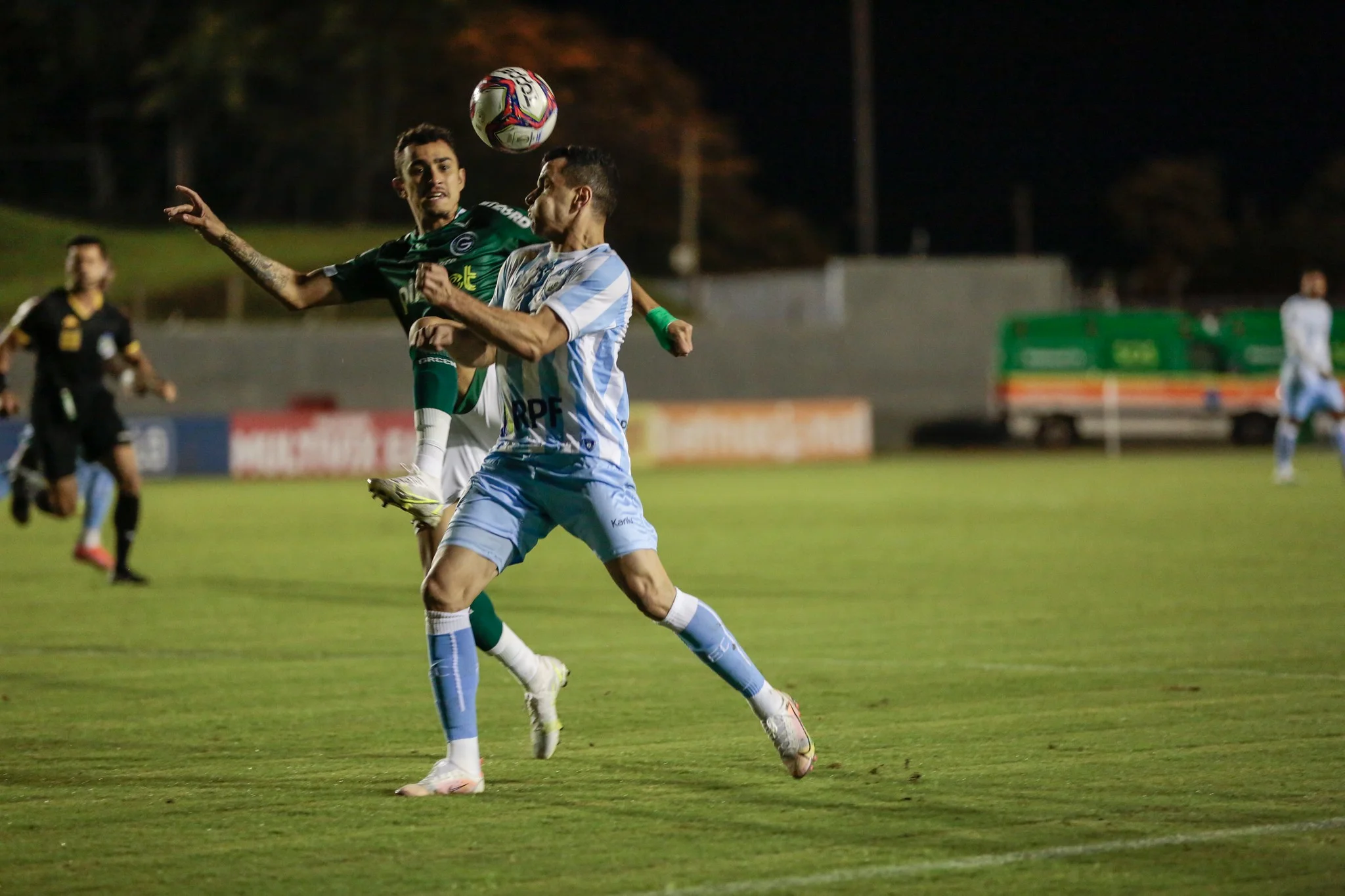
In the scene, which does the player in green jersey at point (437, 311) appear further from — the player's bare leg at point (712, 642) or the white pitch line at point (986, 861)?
the white pitch line at point (986, 861)

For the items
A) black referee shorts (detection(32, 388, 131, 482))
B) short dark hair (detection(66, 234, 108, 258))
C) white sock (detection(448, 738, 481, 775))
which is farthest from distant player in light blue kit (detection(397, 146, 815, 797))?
short dark hair (detection(66, 234, 108, 258))

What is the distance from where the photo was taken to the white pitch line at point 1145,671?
9.27 metres

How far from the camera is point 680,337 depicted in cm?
702

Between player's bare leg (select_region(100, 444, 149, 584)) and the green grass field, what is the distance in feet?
0.75

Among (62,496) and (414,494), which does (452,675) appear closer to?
(414,494)

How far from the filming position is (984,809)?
6.29 metres

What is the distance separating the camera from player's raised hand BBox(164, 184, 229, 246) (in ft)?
22.9

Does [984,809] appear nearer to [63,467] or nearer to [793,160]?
[63,467]

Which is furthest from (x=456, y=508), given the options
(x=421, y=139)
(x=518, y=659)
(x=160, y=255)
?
(x=160, y=255)

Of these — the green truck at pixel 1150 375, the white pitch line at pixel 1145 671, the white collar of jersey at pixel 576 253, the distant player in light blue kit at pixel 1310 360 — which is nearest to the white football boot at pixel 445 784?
the white collar of jersey at pixel 576 253

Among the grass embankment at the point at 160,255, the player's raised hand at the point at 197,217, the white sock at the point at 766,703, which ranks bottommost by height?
the white sock at the point at 766,703

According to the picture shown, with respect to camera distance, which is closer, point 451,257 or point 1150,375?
point 451,257

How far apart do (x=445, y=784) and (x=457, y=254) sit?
241 cm

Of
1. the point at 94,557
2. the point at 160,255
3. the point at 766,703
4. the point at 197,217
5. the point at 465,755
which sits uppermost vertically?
the point at 160,255
